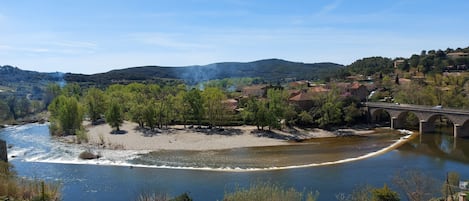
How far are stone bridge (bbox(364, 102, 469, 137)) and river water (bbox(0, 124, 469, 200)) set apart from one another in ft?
8.69

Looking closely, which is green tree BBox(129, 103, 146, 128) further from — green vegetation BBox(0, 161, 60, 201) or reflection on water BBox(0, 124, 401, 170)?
green vegetation BBox(0, 161, 60, 201)

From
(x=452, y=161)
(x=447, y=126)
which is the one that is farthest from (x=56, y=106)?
(x=447, y=126)

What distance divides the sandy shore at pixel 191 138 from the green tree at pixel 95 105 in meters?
8.97

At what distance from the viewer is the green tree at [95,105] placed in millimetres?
73188

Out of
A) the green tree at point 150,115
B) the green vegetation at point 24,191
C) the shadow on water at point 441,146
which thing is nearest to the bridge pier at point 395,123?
the shadow on water at point 441,146

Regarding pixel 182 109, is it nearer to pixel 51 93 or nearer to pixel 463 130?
pixel 463 130

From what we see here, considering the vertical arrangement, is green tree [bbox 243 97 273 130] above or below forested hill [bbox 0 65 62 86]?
below

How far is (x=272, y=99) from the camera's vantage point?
61.2 metres

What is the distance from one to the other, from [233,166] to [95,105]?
139 feet

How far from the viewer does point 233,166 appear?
131ft

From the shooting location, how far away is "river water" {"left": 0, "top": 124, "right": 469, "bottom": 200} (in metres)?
33.0

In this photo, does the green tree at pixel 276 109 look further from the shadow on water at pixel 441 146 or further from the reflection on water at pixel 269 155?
the shadow on water at pixel 441 146

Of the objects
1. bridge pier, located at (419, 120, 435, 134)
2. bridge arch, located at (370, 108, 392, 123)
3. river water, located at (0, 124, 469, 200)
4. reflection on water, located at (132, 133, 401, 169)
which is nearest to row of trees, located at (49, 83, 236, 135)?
river water, located at (0, 124, 469, 200)

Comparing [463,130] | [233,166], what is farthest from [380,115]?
[233,166]
